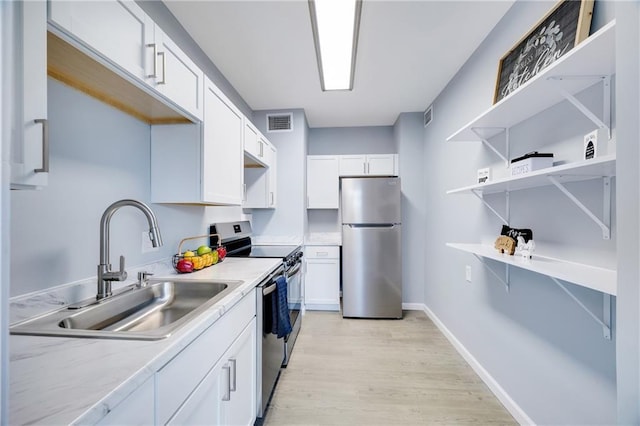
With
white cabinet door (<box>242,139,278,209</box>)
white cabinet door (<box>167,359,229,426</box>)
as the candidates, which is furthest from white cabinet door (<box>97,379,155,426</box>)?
white cabinet door (<box>242,139,278,209</box>)

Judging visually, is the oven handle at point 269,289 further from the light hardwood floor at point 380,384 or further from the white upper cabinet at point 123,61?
the white upper cabinet at point 123,61

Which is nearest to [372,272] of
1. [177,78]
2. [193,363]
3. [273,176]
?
[273,176]

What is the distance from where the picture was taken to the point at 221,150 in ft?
5.72

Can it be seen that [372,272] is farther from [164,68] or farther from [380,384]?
[164,68]

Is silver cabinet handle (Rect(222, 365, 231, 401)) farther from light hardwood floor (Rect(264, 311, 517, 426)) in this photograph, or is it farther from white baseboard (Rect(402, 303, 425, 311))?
white baseboard (Rect(402, 303, 425, 311))

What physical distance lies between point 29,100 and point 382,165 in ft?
11.4

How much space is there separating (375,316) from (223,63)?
10.4 feet

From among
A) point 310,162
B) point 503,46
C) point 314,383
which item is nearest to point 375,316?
point 314,383

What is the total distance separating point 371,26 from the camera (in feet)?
6.10

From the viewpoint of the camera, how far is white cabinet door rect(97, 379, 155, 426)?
1.80 feet

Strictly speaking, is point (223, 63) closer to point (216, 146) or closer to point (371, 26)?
point (216, 146)

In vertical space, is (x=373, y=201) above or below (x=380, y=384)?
above

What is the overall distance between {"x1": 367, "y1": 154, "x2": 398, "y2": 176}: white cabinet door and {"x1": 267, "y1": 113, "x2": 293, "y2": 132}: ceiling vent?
3.94ft

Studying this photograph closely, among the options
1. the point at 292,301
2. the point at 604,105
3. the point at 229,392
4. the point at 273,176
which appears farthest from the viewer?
the point at 273,176
